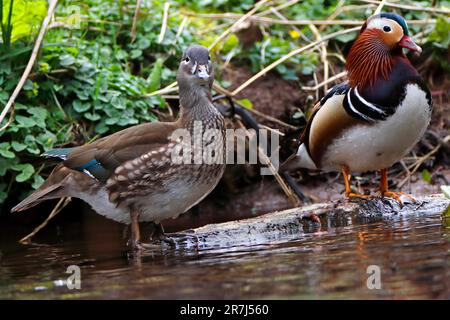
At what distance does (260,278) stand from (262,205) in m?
3.57

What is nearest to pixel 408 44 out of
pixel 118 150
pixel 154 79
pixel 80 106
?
pixel 118 150

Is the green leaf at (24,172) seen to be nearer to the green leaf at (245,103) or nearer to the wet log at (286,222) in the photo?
the wet log at (286,222)

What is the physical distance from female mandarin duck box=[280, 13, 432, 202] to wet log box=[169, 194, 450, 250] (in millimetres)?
149

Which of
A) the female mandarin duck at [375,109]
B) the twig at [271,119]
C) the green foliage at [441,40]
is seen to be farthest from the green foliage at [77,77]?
the green foliage at [441,40]

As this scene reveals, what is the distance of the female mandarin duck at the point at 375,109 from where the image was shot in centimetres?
483

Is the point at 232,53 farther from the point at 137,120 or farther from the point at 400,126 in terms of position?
the point at 400,126

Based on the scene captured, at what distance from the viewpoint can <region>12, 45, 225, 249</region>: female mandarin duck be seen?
4430 mm

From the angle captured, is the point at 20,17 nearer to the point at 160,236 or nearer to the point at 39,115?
the point at 39,115

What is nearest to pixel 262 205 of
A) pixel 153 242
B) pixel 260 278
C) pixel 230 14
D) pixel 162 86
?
pixel 162 86

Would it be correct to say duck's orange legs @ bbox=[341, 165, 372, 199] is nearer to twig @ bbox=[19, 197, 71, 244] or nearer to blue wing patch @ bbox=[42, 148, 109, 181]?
blue wing patch @ bbox=[42, 148, 109, 181]

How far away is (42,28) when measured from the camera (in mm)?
5586

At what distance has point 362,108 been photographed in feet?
16.3

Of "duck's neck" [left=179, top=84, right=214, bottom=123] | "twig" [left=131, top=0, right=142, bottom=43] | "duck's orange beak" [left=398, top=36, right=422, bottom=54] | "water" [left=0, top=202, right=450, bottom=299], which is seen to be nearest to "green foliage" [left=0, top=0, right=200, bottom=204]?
"twig" [left=131, top=0, right=142, bottom=43]
